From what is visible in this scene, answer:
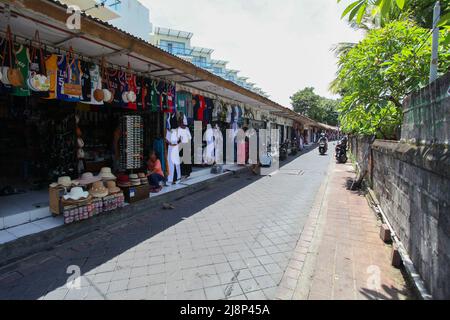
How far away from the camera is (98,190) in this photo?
470cm

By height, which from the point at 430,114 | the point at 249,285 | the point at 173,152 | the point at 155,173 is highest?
the point at 430,114

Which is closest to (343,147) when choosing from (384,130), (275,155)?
(275,155)

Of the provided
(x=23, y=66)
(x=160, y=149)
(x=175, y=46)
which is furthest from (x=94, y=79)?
(x=175, y=46)

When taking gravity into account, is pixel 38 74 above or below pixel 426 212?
above

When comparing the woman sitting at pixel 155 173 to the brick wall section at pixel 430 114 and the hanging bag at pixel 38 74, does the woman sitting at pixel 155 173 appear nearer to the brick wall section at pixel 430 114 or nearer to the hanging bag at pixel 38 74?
the hanging bag at pixel 38 74

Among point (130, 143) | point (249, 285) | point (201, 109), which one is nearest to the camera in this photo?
point (249, 285)

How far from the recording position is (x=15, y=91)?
12.3 ft

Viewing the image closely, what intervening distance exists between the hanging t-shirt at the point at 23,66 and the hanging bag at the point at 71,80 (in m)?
0.59

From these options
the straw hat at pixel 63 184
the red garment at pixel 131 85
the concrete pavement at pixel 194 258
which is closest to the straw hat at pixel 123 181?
the concrete pavement at pixel 194 258

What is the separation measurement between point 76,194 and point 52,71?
2161mm

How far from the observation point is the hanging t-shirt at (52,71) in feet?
13.5

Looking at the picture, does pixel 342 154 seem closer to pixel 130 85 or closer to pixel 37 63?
pixel 130 85

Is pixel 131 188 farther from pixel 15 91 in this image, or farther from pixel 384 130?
pixel 384 130

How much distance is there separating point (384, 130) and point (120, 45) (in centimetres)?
663
